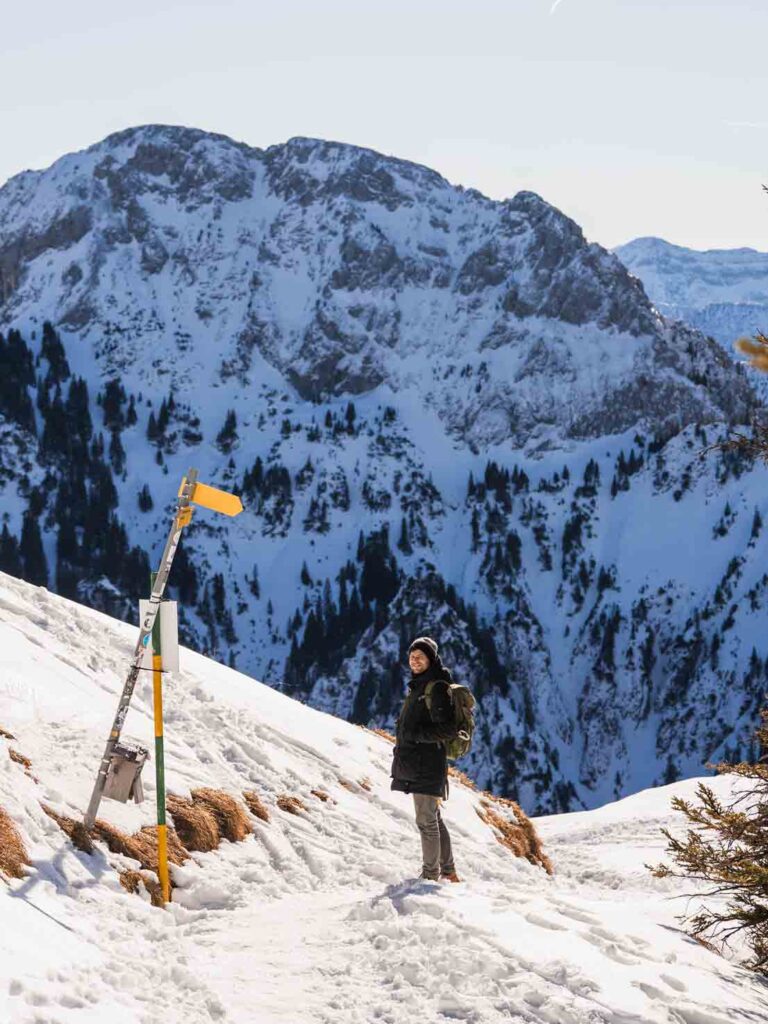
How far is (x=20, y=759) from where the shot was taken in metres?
12.5

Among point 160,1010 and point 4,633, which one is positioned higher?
point 4,633

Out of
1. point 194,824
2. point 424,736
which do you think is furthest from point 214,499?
point 194,824

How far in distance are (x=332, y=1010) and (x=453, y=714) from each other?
166 inches

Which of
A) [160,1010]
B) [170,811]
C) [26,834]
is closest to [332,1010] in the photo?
[160,1010]

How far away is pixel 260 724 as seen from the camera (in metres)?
19.8

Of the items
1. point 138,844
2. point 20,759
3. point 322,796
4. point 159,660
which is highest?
point 159,660

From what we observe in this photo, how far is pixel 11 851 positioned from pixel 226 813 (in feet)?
14.9

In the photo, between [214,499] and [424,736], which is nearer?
[214,499]

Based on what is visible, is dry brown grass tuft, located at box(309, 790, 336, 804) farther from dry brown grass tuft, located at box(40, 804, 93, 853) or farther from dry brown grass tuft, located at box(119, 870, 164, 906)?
dry brown grass tuft, located at box(40, 804, 93, 853)

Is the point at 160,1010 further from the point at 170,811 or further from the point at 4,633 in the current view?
the point at 4,633

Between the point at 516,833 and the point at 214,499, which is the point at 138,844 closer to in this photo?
the point at 214,499

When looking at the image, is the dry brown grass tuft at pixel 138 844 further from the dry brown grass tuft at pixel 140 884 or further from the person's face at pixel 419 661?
the person's face at pixel 419 661

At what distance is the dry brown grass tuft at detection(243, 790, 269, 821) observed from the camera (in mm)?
15594

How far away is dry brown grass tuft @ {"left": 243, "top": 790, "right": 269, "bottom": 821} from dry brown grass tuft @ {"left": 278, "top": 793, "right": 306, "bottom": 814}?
0.51 metres
